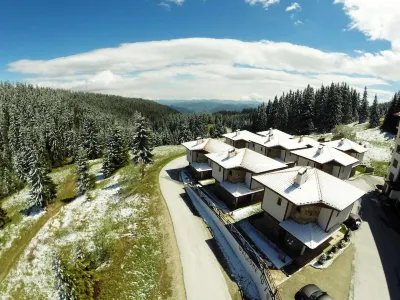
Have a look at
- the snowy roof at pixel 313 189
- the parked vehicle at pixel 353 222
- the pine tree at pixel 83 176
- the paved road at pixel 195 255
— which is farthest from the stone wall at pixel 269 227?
the pine tree at pixel 83 176

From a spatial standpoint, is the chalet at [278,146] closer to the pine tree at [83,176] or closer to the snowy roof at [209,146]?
the snowy roof at [209,146]

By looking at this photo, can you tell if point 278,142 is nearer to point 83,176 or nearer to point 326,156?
point 326,156

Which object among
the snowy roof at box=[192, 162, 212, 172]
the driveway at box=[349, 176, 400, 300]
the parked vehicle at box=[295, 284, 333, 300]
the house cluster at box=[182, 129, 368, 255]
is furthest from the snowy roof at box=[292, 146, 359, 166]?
the parked vehicle at box=[295, 284, 333, 300]

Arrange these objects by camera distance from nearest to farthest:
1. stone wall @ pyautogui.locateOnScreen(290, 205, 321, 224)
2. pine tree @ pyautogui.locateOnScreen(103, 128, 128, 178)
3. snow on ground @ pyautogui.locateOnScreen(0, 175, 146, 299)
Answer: stone wall @ pyautogui.locateOnScreen(290, 205, 321, 224) → snow on ground @ pyautogui.locateOnScreen(0, 175, 146, 299) → pine tree @ pyautogui.locateOnScreen(103, 128, 128, 178)

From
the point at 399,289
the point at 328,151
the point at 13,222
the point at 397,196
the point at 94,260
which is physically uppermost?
the point at 328,151

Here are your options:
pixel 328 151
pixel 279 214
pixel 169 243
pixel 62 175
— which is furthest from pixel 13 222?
pixel 328 151

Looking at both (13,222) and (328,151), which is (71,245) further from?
(328,151)

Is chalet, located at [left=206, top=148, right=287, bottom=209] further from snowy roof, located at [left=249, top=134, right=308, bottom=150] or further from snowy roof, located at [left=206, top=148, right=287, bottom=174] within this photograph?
snowy roof, located at [left=249, top=134, right=308, bottom=150]
